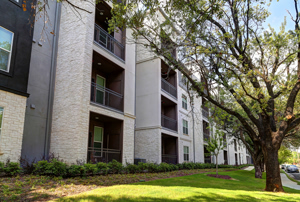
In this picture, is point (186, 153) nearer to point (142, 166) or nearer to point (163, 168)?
point (163, 168)

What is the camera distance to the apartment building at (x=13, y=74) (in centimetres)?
980

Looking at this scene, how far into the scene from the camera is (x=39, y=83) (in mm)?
12750

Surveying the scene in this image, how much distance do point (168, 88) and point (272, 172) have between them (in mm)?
13443

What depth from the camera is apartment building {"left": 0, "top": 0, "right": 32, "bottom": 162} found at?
980 centimetres

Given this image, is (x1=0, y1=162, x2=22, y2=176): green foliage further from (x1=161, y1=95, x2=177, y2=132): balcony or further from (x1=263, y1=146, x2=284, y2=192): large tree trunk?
(x1=161, y1=95, x2=177, y2=132): balcony

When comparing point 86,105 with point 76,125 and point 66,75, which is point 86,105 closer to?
point 76,125

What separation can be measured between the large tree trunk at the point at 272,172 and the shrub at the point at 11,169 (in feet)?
36.1

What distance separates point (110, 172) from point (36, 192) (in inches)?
226

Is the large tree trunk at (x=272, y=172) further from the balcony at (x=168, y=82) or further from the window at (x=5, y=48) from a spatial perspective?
the window at (x=5, y=48)

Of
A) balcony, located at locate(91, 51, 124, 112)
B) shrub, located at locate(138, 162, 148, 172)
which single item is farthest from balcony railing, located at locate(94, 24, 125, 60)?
shrub, located at locate(138, 162, 148, 172)

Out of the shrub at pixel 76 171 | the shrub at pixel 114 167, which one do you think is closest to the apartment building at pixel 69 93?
the shrub at pixel 114 167

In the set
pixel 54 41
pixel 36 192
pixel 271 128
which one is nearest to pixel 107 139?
pixel 54 41

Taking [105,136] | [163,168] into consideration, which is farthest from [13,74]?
[163,168]

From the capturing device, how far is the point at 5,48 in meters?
10.5
